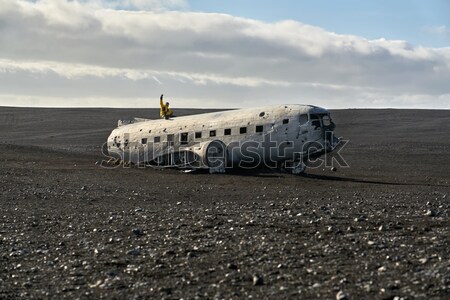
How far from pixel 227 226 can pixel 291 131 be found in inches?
679

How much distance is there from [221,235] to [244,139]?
19.4 meters

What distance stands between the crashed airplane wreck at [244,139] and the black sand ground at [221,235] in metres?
1.02

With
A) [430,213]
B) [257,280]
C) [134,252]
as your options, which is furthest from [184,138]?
[257,280]

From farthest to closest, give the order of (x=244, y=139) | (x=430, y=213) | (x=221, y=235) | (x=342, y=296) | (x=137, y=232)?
(x=244, y=139)
(x=430, y=213)
(x=137, y=232)
(x=221, y=235)
(x=342, y=296)

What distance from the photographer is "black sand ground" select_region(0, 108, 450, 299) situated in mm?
10625

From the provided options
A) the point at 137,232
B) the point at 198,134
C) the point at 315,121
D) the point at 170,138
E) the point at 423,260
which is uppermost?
the point at 315,121

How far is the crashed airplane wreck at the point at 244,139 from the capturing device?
32.9 meters

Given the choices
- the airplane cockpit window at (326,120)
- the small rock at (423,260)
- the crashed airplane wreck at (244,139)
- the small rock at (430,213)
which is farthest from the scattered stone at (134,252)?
the airplane cockpit window at (326,120)

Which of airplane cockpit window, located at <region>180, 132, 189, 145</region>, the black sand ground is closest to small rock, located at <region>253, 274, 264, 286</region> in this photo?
the black sand ground

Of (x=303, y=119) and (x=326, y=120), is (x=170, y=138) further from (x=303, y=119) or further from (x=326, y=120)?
(x=326, y=120)

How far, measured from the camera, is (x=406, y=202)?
71.3ft

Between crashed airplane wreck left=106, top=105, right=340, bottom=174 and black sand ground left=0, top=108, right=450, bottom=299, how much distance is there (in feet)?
3.33

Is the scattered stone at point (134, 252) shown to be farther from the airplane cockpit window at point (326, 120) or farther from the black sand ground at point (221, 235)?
the airplane cockpit window at point (326, 120)

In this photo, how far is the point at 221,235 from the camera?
1484cm
